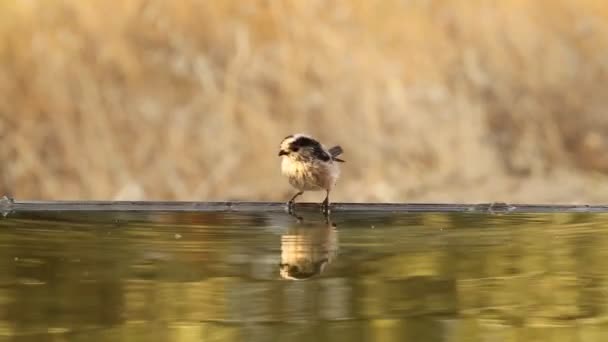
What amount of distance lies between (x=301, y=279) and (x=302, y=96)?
11.5 feet

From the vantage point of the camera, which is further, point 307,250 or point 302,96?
point 302,96

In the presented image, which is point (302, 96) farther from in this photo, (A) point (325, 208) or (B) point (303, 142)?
(A) point (325, 208)

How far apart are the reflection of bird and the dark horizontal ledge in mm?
891

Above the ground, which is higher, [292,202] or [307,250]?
[292,202]

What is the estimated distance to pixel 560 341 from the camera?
9.17ft

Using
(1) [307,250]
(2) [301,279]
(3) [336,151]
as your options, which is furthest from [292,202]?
(2) [301,279]

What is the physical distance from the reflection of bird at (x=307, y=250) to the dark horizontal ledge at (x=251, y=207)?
89cm

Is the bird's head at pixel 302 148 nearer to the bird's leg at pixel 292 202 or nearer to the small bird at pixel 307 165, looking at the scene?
the small bird at pixel 307 165

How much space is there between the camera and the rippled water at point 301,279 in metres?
2.90

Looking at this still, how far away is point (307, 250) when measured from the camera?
172 inches

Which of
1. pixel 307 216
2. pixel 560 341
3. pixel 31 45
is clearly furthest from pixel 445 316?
pixel 31 45

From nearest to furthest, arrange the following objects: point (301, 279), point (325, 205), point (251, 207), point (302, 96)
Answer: point (301, 279), point (251, 207), point (325, 205), point (302, 96)

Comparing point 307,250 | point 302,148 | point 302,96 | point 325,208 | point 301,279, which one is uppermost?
point 302,96

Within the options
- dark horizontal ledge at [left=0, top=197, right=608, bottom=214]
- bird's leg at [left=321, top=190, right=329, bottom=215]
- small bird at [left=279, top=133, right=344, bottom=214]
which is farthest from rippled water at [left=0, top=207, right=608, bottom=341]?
small bird at [left=279, top=133, right=344, bottom=214]
